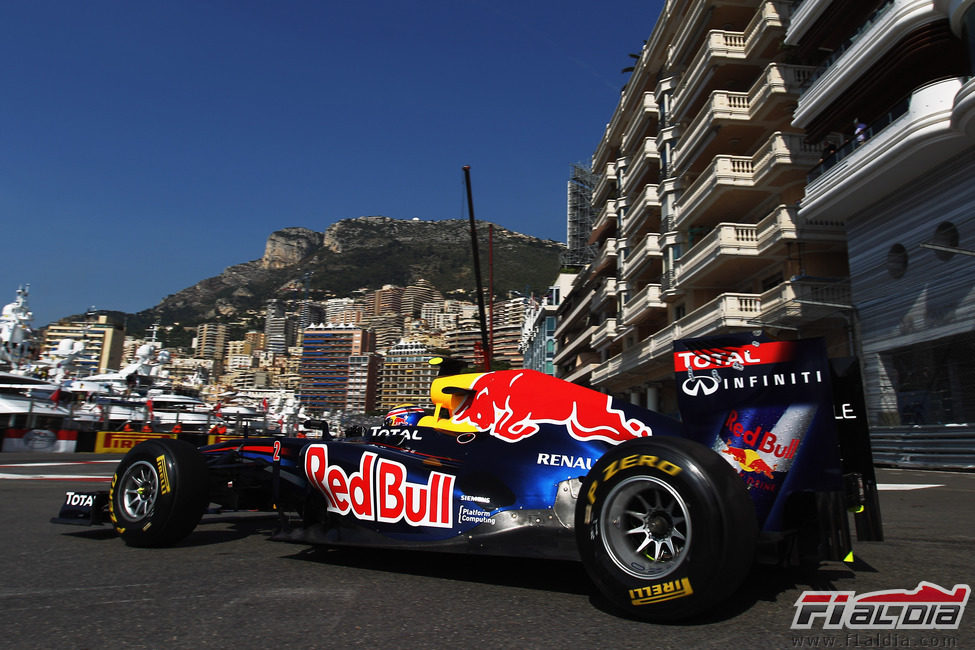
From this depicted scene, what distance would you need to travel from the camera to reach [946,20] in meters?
15.9

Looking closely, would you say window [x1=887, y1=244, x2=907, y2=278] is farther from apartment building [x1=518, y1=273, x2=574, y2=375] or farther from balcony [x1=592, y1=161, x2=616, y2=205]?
apartment building [x1=518, y1=273, x2=574, y2=375]

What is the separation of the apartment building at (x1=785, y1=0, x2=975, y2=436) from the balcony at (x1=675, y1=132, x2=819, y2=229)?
88.4 inches

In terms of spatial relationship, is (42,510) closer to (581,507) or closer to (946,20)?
(581,507)

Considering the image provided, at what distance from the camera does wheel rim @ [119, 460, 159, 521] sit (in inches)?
187

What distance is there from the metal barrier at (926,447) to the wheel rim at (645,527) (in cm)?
1368

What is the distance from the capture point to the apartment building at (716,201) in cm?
2244

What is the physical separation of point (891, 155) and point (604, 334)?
2725 centimetres

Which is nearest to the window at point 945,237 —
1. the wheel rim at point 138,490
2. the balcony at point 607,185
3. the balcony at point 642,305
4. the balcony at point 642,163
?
the balcony at point 642,305

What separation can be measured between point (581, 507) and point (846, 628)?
116cm

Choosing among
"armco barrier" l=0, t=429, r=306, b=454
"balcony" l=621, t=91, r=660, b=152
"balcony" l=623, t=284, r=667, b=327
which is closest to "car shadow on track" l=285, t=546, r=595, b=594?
"armco barrier" l=0, t=429, r=306, b=454

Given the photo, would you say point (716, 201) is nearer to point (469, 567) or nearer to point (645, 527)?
point (469, 567)

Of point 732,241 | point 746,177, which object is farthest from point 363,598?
point 746,177

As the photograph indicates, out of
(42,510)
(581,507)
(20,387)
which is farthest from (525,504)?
(20,387)

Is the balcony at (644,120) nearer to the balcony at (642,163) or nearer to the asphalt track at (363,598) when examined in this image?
the balcony at (642,163)
